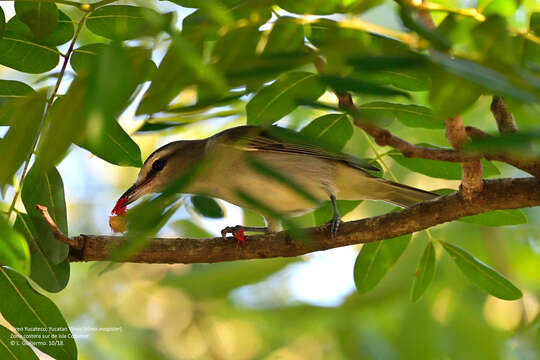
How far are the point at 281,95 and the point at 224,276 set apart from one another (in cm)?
269

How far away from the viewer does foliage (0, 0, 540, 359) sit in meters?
1.60

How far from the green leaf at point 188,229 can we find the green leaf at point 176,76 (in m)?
3.40

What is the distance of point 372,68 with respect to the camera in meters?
1.50

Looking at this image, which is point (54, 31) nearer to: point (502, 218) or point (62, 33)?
point (62, 33)

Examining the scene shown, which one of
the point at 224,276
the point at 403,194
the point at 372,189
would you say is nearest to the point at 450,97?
the point at 403,194

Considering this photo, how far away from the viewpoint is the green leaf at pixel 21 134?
2035mm

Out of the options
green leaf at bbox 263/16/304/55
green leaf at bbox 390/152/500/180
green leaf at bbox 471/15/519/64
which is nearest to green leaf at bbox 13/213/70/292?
green leaf at bbox 263/16/304/55

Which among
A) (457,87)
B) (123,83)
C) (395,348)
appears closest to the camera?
(123,83)

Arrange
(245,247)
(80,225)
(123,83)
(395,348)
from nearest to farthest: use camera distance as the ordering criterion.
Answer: (123,83), (245,247), (395,348), (80,225)

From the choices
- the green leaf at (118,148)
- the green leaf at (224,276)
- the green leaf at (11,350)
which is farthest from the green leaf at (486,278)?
the green leaf at (11,350)

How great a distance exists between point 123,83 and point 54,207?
1.89 metres

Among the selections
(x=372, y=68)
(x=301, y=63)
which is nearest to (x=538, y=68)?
(x=372, y=68)

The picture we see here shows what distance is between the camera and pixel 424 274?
372cm

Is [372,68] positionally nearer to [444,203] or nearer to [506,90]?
[506,90]
